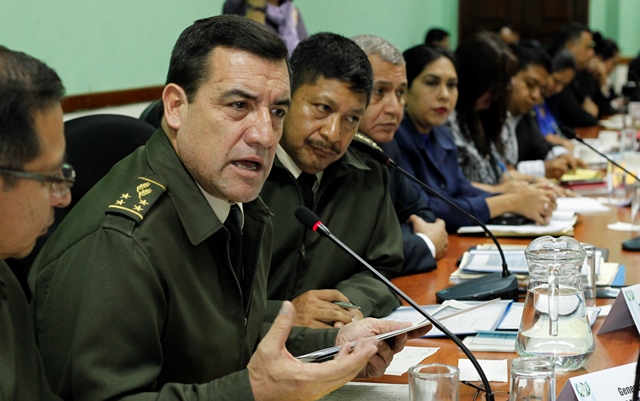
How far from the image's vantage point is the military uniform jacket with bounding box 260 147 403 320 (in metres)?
2.03

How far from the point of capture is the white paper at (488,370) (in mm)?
1476

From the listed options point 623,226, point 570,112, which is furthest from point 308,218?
point 570,112

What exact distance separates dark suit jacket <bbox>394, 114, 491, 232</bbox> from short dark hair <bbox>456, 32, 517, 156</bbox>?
0.32 metres

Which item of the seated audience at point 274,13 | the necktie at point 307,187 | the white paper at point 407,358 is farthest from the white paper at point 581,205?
the white paper at point 407,358

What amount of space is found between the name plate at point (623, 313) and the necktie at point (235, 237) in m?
0.75

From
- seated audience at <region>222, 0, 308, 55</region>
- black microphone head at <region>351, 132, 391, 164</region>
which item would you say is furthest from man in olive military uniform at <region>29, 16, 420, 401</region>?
seated audience at <region>222, 0, 308, 55</region>

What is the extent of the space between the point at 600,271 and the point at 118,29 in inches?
74.4

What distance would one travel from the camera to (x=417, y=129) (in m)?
3.09

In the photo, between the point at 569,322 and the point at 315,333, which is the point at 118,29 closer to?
the point at 315,333

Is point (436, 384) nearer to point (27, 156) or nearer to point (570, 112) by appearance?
point (27, 156)

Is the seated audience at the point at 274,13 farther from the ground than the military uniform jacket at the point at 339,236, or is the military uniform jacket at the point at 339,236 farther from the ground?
the seated audience at the point at 274,13

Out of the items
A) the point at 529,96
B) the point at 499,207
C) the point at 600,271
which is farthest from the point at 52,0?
the point at 529,96

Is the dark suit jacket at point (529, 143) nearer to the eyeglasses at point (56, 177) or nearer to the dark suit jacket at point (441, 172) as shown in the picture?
the dark suit jacket at point (441, 172)

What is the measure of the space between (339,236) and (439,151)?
1126mm
